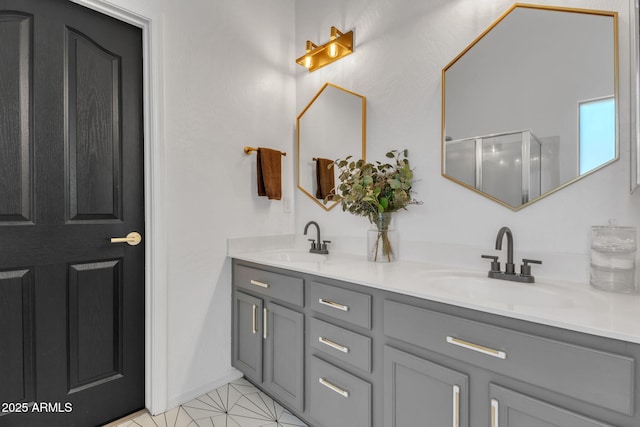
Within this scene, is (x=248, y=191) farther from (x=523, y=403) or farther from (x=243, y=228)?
(x=523, y=403)

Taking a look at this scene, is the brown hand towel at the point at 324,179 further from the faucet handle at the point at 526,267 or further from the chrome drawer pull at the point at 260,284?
the faucet handle at the point at 526,267

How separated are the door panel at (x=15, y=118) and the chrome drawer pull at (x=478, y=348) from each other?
5.87 feet

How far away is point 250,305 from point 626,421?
1.59 m

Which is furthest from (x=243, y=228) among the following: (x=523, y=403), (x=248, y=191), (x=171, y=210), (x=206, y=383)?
(x=523, y=403)

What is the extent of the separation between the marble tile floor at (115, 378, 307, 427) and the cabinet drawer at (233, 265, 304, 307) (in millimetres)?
624

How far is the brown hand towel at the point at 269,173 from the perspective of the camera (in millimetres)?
A: 2105

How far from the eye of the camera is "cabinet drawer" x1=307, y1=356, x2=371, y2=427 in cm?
126

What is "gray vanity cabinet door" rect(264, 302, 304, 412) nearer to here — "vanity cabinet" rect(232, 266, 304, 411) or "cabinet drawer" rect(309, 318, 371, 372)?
"vanity cabinet" rect(232, 266, 304, 411)

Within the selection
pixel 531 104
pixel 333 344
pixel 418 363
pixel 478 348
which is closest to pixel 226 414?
pixel 333 344

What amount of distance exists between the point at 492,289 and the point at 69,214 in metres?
1.91

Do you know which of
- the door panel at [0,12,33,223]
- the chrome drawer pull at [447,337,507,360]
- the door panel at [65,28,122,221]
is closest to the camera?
the chrome drawer pull at [447,337,507,360]

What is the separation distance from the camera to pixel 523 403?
86cm

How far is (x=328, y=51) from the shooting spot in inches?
82.3

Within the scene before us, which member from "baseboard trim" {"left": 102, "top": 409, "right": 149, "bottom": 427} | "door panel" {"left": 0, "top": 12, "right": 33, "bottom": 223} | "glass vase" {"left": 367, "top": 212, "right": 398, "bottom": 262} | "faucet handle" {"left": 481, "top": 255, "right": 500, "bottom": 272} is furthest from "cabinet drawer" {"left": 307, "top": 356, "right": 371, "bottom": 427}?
"door panel" {"left": 0, "top": 12, "right": 33, "bottom": 223}
